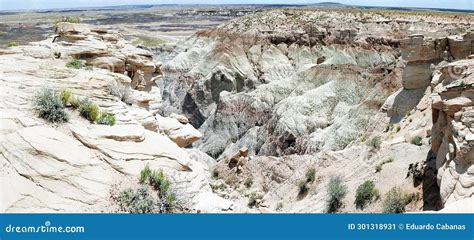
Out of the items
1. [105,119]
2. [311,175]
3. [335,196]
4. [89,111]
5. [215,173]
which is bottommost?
[215,173]

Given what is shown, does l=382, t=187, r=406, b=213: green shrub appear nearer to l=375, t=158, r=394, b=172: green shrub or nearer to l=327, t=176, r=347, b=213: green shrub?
l=327, t=176, r=347, b=213: green shrub

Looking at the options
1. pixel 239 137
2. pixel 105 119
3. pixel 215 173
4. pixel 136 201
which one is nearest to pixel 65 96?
pixel 105 119

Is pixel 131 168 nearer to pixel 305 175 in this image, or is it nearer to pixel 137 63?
pixel 137 63

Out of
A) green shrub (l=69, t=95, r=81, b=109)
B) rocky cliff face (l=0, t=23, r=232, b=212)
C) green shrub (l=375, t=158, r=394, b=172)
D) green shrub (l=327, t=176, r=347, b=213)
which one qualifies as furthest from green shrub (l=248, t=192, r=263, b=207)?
green shrub (l=69, t=95, r=81, b=109)

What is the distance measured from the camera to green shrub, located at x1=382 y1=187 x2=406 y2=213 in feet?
57.2

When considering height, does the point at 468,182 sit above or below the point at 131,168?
below

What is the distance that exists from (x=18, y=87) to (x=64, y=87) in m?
1.17

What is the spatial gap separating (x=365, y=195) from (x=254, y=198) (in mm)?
6684

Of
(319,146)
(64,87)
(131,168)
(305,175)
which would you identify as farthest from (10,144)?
(319,146)

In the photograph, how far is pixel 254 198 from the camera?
2461 cm

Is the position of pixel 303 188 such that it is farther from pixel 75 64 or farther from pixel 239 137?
pixel 239 137

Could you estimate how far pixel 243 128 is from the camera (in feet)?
147

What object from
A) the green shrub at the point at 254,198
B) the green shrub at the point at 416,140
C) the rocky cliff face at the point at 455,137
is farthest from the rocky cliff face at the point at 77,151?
the green shrub at the point at 416,140

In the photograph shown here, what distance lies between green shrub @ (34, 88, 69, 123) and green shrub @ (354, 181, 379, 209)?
12.0m
